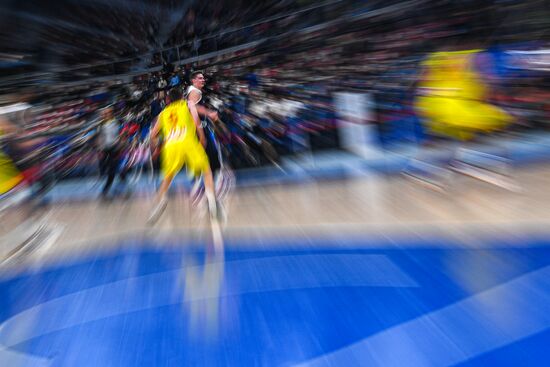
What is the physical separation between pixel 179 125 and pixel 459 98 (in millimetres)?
3147

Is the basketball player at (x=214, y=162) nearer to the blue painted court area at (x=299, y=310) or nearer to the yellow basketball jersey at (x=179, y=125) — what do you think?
the yellow basketball jersey at (x=179, y=125)

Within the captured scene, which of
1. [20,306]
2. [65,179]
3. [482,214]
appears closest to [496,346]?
[482,214]

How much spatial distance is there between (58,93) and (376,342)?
1044cm

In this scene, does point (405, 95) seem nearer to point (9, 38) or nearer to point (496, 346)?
point (496, 346)

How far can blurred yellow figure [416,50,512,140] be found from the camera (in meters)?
4.85

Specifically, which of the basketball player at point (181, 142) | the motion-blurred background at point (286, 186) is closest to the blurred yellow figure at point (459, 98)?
the motion-blurred background at point (286, 186)

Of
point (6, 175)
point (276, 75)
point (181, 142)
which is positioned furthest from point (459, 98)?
point (6, 175)

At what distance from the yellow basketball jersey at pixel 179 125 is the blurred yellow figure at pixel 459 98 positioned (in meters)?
2.81

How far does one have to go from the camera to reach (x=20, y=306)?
3256 millimetres

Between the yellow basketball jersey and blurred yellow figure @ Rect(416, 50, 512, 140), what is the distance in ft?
9.22

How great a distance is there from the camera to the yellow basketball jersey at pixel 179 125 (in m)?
5.34

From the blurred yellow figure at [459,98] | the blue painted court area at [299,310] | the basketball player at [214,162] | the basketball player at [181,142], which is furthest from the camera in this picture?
the basketball player at [214,162]

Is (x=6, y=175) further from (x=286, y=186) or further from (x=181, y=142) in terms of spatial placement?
(x=286, y=186)

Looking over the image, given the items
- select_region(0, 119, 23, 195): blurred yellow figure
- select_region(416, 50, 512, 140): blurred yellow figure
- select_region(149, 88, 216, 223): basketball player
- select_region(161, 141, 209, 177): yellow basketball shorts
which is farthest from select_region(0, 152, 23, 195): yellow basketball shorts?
select_region(416, 50, 512, 140): blurred yellow figure
